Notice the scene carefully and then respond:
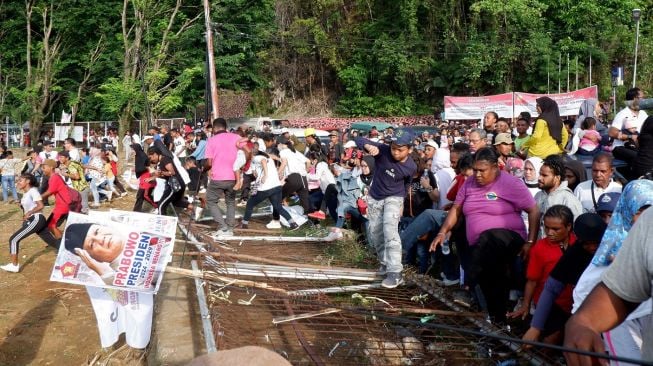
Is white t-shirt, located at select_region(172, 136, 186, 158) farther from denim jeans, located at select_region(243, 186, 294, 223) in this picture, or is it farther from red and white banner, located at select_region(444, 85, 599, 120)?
red and white banner, located at select_region(444, 85, 599, 120)

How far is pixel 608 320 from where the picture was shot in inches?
76.5

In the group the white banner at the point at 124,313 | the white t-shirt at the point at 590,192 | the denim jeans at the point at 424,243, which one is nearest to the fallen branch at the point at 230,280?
the white banner at the point at 124,313

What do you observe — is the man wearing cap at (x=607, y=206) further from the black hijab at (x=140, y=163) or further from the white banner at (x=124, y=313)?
the black hijab at (x=140, y=163)

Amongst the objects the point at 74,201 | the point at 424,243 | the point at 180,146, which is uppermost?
the point at 180,146

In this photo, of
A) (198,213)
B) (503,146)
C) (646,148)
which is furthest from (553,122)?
(198,213)

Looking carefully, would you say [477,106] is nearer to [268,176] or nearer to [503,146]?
[268,176]

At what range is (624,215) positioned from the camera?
9.41 ft

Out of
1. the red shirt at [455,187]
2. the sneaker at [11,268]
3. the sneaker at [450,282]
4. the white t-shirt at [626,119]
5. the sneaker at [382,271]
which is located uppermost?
the white t-shirt at [626,119]

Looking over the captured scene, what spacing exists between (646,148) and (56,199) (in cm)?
812

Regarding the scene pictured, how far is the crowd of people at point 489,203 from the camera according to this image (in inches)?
116

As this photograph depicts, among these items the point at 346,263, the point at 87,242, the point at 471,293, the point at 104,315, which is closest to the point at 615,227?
the point at 471,293

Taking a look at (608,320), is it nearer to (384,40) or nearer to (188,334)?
(188,334)

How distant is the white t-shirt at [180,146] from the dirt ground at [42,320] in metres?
7.85

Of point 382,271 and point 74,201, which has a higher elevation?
point 74,201
